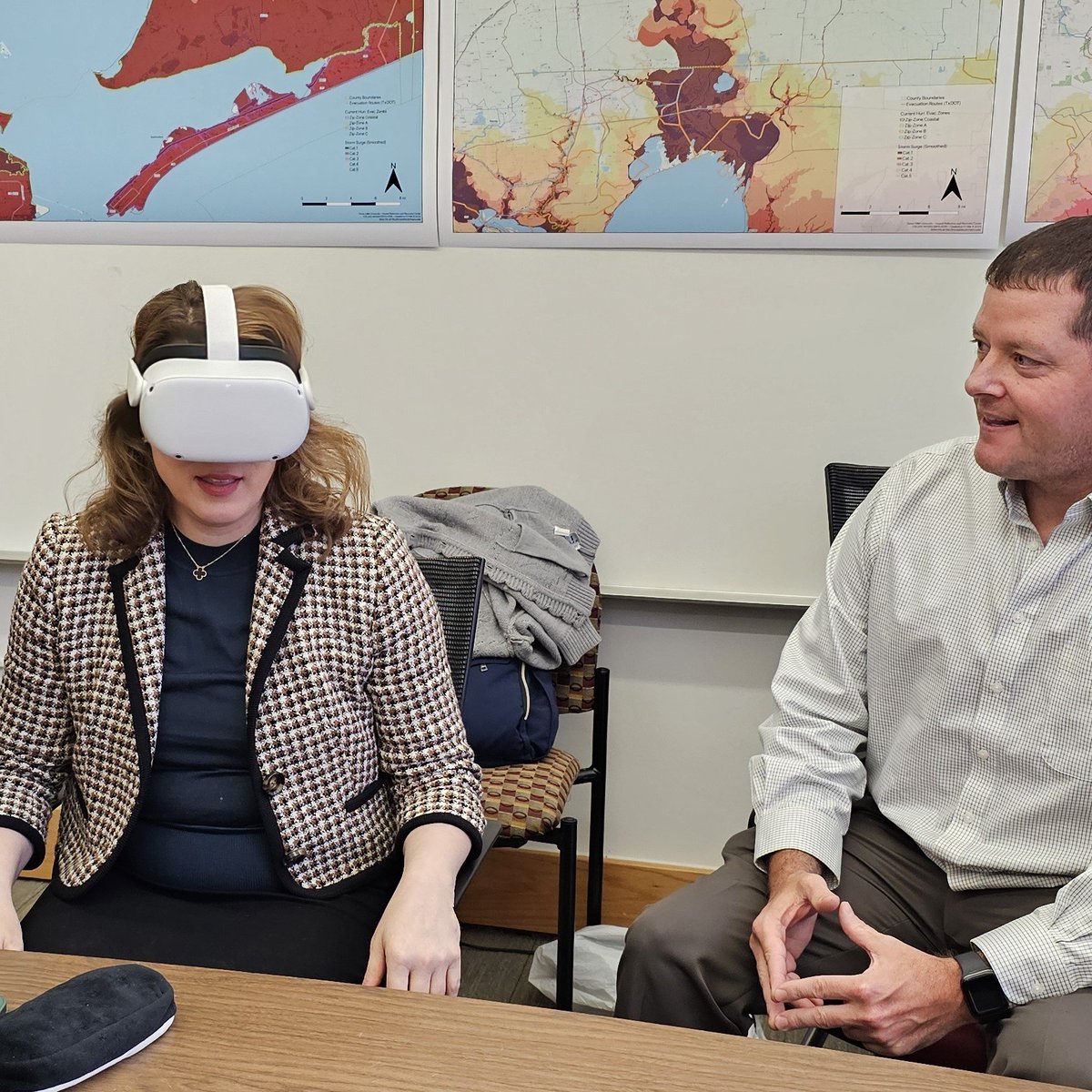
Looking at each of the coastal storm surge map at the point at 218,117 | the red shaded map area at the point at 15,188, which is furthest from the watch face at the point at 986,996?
the red shaded map area at the point at 15,188

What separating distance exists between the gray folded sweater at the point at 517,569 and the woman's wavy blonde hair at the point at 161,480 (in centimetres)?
74

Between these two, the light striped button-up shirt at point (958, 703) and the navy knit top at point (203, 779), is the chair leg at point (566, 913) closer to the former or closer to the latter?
the light striped button-up shirt at point (958, 703)

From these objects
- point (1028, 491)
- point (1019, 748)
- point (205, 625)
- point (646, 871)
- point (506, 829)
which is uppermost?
point (1028, 491)

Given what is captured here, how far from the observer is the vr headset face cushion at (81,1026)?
80 centimetres

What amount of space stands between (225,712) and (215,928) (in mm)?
255

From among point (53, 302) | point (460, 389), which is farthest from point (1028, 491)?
point (53, 302)

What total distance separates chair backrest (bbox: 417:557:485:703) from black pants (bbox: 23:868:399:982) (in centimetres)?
54

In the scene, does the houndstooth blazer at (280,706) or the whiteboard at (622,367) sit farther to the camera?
the whiteboard at (622,367)

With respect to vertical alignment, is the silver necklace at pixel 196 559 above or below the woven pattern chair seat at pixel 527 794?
above

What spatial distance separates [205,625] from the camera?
1419 mm

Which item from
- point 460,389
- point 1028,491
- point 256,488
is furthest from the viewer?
point 460,389

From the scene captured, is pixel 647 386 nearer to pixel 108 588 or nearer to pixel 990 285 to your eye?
pixel 990 285

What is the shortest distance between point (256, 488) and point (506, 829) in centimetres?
88

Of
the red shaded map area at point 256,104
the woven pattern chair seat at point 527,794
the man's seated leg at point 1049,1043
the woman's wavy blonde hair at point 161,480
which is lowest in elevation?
the woven pattern chair seat at point 527,794
